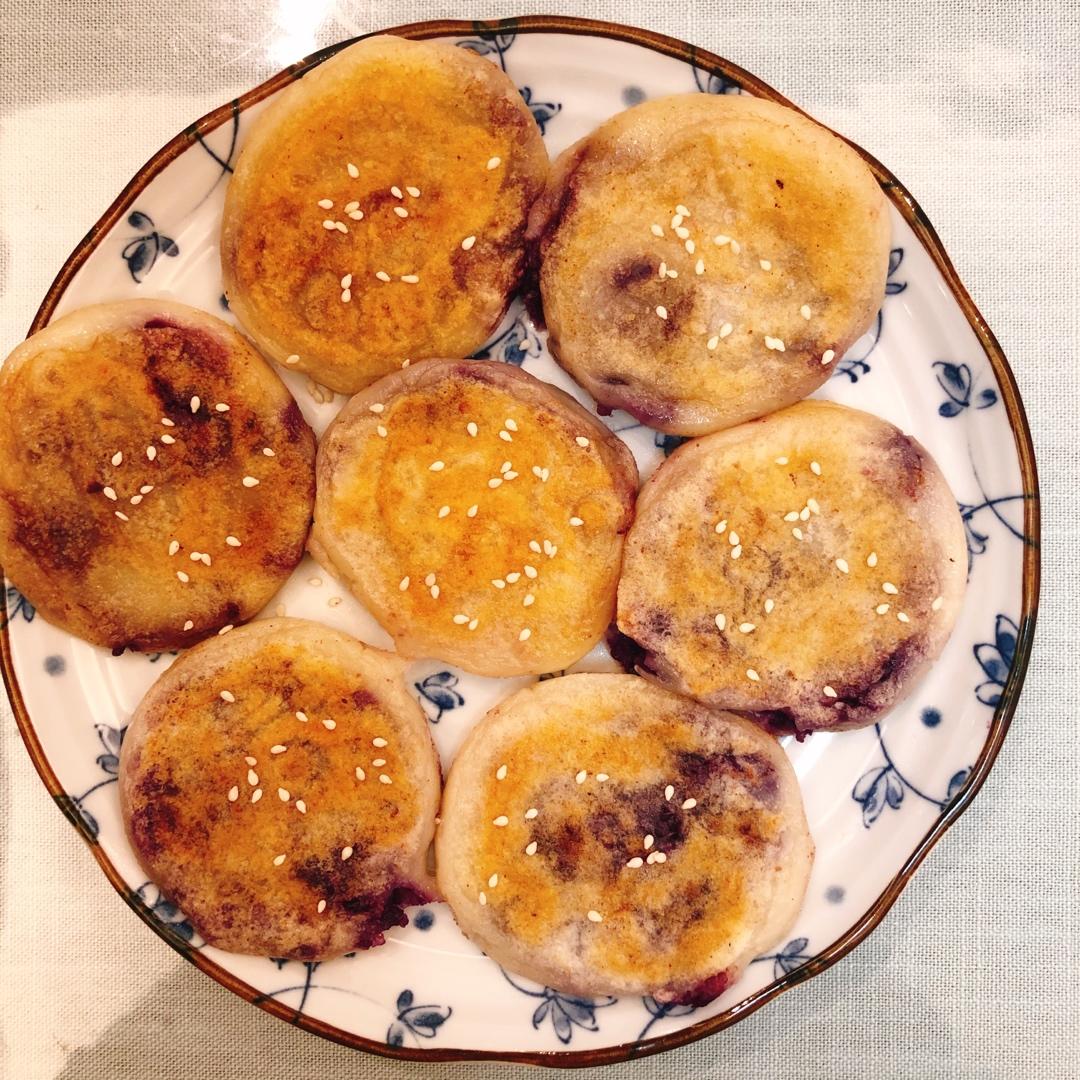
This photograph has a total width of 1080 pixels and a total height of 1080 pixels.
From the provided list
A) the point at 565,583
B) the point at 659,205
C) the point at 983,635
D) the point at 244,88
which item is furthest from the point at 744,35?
the point at 983,635

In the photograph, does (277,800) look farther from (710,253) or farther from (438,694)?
(710,253)

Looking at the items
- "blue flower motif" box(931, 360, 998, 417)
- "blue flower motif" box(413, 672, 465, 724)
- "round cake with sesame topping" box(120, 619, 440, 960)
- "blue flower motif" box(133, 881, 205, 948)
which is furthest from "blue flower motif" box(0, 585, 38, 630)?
"blue flower motif" box(931, 360, 998, 417)

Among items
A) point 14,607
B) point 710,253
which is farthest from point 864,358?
point 14,607

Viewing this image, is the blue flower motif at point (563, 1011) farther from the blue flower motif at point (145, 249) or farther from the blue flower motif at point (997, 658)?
the blue flower motif at point (145, 249)

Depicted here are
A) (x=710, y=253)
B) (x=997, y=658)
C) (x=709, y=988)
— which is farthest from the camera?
(x=997, y=658)

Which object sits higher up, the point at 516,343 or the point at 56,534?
the point at 516,343

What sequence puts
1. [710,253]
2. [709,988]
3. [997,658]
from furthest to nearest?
1. [997,658]
2. [709,988]
3. [710,253]

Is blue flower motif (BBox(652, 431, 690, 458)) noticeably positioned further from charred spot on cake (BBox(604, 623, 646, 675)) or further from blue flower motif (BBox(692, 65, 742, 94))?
blue flower motif (BBox(692, 65, 742, 94))
